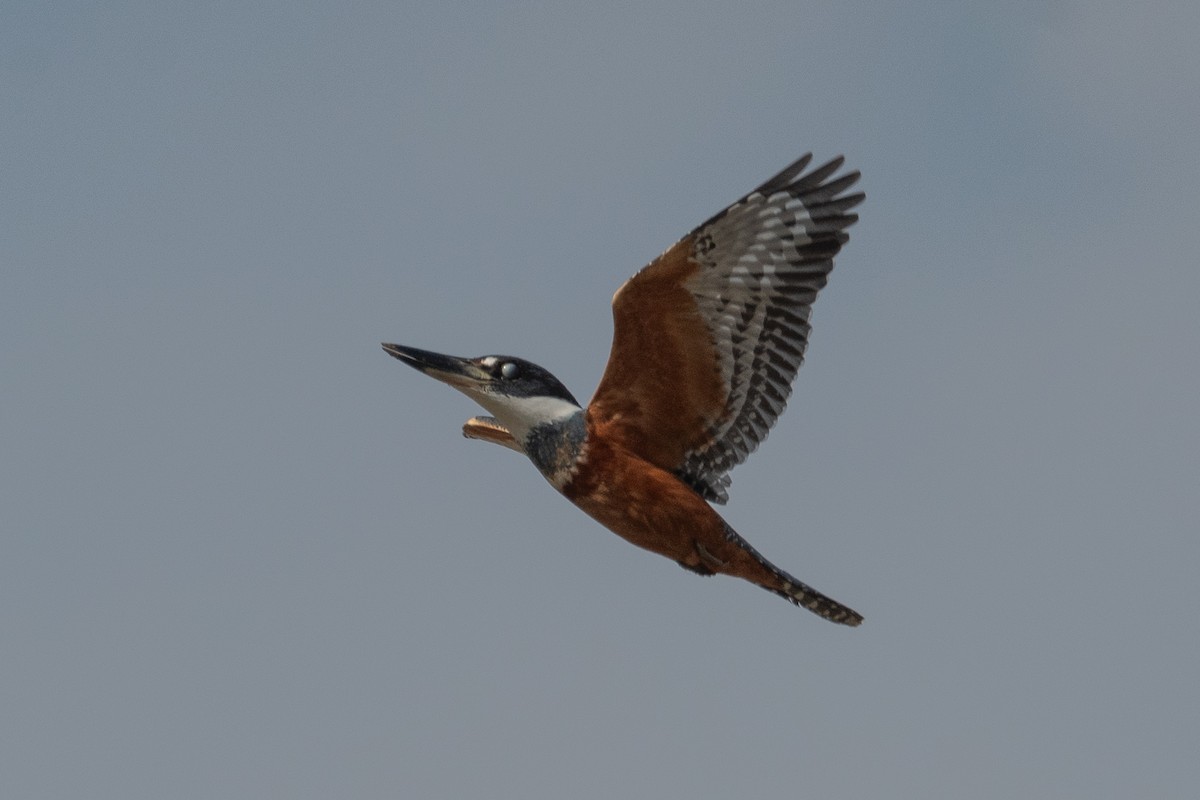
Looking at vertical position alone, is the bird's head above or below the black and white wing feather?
A: below

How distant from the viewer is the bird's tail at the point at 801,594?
688 inches

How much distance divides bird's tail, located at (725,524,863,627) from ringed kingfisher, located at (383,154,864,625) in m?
0.02

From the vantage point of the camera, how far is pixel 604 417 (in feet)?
57.5

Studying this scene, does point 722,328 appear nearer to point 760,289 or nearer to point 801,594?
point 760,289

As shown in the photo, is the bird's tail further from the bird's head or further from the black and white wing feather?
the bird's head

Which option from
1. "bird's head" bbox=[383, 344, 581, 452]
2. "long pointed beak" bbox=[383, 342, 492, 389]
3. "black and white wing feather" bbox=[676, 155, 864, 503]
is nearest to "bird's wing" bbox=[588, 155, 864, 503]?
"black and white wing feather" bbox=[676, 155, 864, 503]

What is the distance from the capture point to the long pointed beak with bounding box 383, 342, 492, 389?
17734 millimetres

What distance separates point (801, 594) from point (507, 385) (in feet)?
9.05

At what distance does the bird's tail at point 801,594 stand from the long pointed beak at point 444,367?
2.23 meters

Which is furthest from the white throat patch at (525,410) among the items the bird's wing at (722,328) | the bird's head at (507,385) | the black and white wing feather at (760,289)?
the black and white wing feather at (760,289)

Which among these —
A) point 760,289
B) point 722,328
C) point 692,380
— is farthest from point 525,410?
point 760,289

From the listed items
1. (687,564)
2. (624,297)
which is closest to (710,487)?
(687,564)

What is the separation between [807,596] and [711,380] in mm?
1833

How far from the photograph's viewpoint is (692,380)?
57.7 ft
